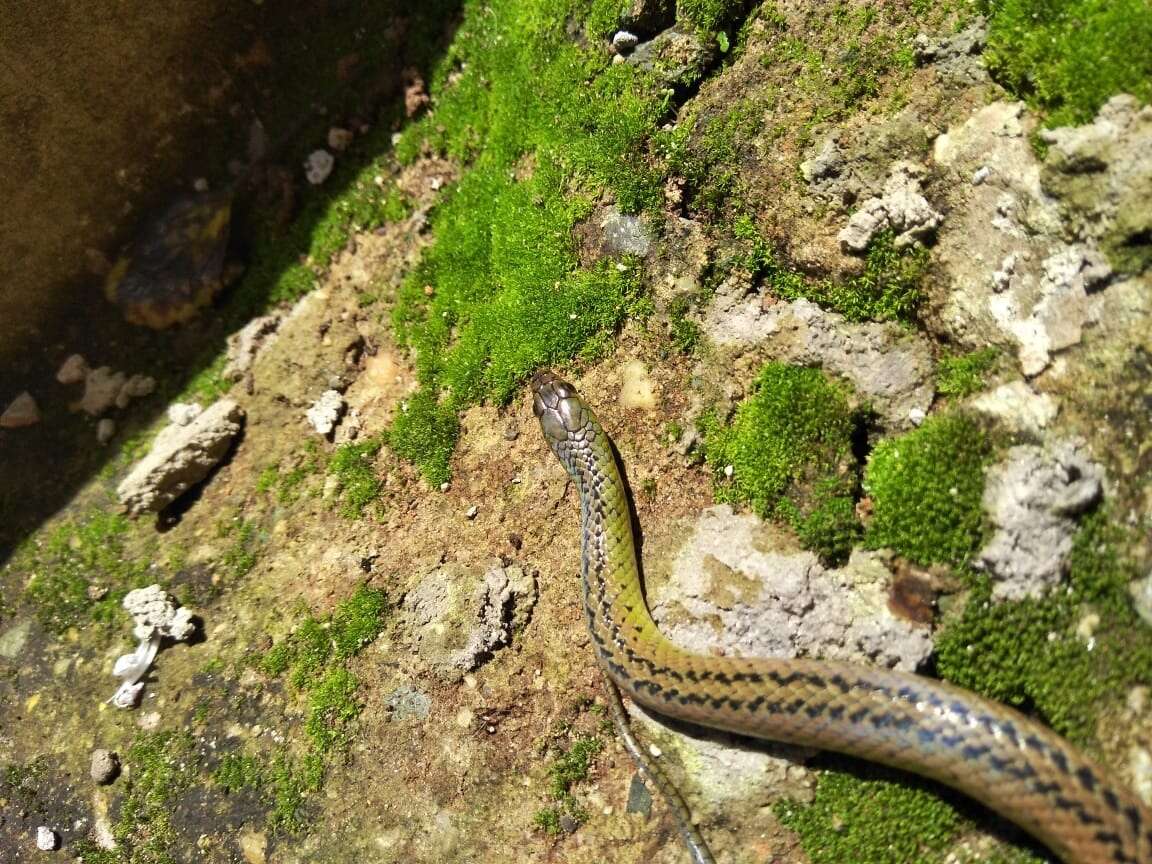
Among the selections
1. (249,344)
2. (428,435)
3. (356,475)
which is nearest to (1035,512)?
(428,435)

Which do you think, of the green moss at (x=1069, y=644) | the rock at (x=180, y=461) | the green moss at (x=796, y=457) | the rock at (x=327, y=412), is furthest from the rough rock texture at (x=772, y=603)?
the rock at (x=180, y=461)

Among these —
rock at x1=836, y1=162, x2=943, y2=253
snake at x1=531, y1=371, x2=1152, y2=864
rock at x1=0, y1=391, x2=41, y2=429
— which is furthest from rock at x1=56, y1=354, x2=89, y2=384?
rock at x1=836, y1=162, x2=943, y2=253

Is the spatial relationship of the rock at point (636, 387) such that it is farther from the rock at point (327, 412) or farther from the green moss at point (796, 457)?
the rock at point (327, 412)

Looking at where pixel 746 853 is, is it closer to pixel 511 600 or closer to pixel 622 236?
pixel 511 600

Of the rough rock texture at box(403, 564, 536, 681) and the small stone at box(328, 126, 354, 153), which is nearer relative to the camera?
the rough rock texture at box(403, 564, 536, 681)

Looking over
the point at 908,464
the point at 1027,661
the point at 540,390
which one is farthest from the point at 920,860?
the point at 540,390

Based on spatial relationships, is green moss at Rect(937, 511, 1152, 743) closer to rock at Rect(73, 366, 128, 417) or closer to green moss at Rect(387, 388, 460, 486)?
green moss at Rect(387, 388, 460, 486)

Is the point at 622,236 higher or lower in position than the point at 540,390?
higher
